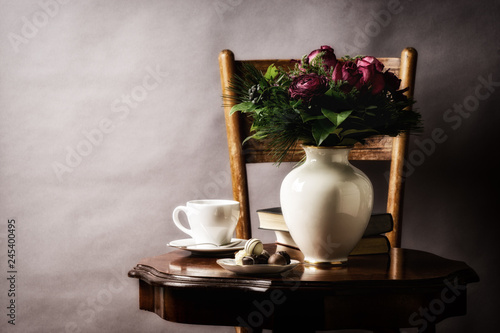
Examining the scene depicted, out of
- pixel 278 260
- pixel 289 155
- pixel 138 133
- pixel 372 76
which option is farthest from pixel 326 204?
pixel 138 133

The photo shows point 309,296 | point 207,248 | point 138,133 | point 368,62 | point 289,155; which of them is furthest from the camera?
point 138,133

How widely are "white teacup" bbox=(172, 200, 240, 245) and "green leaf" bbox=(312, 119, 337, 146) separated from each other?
0.96 ft

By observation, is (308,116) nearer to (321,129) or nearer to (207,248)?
(321,129)

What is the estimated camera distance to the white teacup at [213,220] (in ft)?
3.46

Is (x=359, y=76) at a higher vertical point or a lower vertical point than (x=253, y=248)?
higher

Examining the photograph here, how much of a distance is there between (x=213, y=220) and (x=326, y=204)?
27 centimetres

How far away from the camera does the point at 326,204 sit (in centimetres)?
89

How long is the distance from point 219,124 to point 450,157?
70 cm

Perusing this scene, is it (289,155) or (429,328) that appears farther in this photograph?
(289,155)

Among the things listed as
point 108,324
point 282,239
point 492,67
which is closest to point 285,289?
point 282,239

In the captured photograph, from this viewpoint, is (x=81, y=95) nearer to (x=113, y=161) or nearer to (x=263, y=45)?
(x=113, y=161)

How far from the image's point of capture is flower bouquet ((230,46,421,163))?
86 centimetres

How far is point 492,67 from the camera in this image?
4.99ft

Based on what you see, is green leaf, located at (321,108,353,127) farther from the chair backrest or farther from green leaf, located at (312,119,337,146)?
the chair backrest
